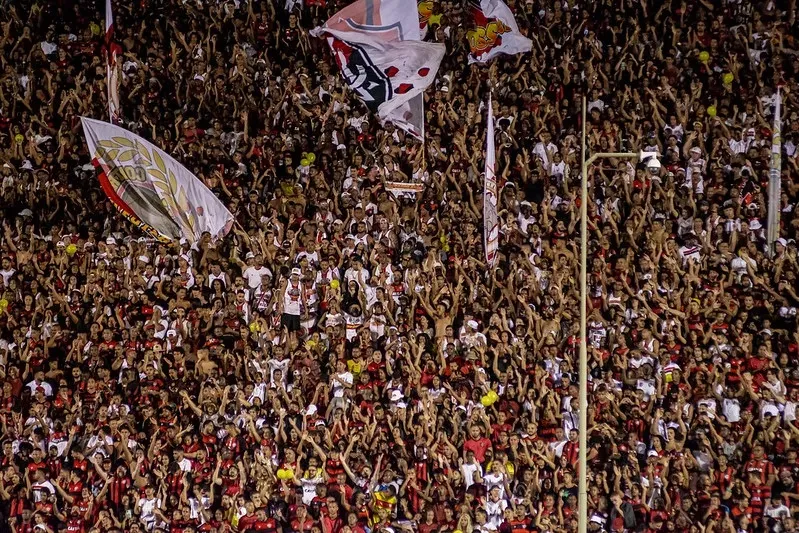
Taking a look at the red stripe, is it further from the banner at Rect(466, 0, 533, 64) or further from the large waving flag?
the banner at Rect(466, 0, 533, 64)

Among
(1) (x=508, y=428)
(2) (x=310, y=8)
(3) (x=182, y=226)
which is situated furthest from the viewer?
(2) (x=310, y=8)

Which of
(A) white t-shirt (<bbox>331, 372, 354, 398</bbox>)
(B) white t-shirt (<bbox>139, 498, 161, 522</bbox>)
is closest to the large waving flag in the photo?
(A) white t-shirt (<bbox>331, 372, 354, 398</bbox>)

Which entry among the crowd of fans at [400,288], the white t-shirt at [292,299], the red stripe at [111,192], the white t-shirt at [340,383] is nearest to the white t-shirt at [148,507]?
the crowd of fans at [400,288]

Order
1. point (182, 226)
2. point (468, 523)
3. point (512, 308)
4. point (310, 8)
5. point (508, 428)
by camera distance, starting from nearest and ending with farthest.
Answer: point (468, 523)
point (508, 428)
point (512, 308)
point (182, 226)
point (310, 8)

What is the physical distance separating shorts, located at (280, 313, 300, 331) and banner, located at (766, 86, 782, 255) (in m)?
7.37

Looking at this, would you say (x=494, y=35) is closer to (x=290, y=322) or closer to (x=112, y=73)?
(x=112, y=73)

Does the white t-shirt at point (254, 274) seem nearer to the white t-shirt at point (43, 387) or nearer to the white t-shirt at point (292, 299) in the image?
the white t-shirt at point (292, 299)

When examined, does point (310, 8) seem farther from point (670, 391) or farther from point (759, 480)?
point (759, 480)

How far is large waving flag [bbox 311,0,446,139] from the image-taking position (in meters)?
24.0

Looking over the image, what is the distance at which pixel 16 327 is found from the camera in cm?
2208

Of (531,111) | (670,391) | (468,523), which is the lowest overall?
(468,523)

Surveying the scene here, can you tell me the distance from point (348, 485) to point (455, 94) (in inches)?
331

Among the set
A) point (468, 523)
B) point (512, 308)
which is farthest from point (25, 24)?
point (468, 523)

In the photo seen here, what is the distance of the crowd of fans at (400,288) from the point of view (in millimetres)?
19188
